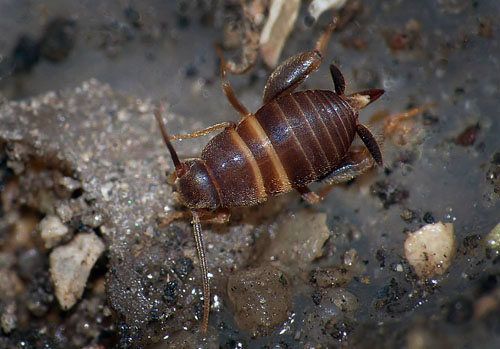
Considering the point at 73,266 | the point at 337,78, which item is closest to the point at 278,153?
the point at 337,78

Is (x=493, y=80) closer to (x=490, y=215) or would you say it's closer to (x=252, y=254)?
(x=490, y=215)

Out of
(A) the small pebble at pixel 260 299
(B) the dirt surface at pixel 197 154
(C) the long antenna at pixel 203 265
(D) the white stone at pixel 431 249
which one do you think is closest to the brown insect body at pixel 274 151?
(C) the long antenna at pixel 203 265

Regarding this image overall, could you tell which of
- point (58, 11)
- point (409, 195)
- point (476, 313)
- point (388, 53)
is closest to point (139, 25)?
point (58, 11)

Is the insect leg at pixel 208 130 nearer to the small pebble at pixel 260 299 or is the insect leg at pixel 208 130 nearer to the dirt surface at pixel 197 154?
the dirt surface at pixel 197 154

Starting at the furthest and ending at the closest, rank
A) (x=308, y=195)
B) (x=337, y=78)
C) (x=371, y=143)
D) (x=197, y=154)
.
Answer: (x=197, y=154), (x=308, y=195), (x=337, y=78), (x=371, y=143)

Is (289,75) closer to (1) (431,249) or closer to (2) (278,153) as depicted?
(2) (278,153)

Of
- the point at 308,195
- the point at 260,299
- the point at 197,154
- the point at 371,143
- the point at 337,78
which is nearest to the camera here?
the point at 260,299
